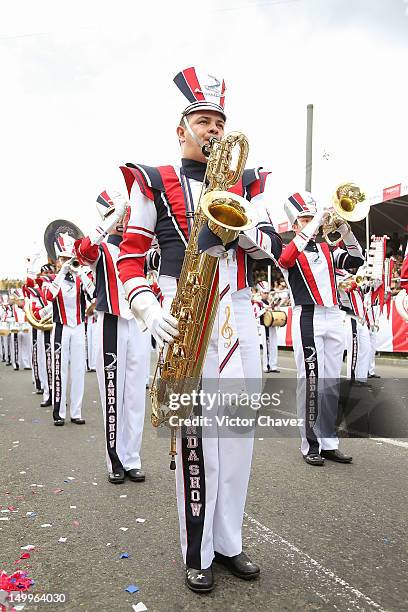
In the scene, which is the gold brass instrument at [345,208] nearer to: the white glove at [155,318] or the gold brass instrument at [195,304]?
the gold brass instrument at [195,304]

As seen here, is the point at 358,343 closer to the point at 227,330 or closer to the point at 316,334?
the point at 316,334

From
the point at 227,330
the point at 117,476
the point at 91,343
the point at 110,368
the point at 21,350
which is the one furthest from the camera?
the point at 21,350

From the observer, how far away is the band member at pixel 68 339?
23.1 ft

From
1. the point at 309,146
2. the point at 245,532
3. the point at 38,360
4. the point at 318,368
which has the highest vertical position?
the point at 309,146

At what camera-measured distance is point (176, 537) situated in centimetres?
321

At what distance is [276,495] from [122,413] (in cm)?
142

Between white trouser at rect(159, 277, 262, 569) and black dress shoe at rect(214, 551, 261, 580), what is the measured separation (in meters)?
0.03

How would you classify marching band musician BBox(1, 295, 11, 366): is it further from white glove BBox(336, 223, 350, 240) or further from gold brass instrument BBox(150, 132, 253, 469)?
gold brass instrument BBox(150, 132, 253, 469)

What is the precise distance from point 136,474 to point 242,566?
5.96 feet

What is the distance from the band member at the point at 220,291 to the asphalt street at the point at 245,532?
191 mm

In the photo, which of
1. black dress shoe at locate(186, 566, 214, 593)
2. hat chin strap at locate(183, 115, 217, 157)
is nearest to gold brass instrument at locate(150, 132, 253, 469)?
hat chin strap at locate(183, 115, 217, 157)

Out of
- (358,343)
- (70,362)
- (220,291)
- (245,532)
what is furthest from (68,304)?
(358,343)

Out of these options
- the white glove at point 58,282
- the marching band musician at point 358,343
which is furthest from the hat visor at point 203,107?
the marching band musician at point 358,343

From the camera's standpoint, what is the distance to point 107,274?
4.72 meters
